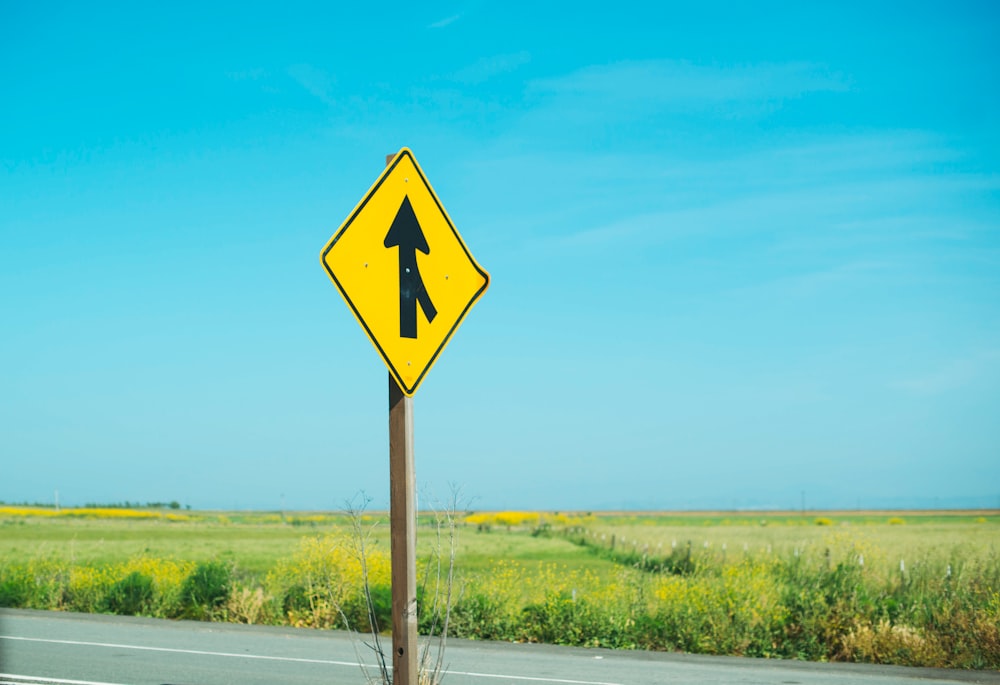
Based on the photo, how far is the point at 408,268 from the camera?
4.64 meters

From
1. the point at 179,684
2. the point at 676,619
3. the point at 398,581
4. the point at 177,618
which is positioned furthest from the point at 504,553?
the point at 398,581

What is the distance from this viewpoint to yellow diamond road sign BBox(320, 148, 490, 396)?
4.49 m

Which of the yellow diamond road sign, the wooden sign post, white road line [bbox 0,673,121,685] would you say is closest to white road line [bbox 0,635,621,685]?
white road line [bbox 0,673,121,685]

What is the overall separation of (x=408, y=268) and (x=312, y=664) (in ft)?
28.4

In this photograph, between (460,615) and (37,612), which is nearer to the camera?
(460,615)

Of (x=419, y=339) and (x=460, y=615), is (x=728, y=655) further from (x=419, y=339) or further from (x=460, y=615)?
(x=419, y=339)

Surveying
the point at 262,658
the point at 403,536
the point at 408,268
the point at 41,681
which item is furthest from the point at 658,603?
the point at 408,268

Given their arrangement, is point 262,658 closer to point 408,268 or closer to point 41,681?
point 41,681

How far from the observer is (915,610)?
13.6 meters

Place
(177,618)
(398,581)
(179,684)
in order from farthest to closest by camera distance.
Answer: (177,618) < (179,684) < (398,581)

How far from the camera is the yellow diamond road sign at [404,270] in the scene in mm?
4492

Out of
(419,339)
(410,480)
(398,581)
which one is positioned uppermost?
(419,339)

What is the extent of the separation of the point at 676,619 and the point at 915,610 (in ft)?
11.5

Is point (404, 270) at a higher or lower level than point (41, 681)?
higher
